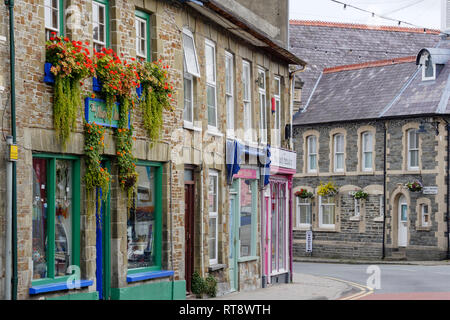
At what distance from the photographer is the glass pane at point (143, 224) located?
15.1m

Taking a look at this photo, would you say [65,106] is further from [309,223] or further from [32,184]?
[309,223]

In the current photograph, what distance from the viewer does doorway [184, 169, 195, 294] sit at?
57.3ft

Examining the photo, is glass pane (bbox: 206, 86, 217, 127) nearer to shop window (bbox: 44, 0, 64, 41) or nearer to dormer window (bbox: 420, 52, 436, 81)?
shop window (bbox: 44, 0, 64, 41)

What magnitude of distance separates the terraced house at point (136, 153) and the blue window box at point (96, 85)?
0.05 ft

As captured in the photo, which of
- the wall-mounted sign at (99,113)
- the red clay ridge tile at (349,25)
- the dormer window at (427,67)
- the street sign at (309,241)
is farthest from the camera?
the red clay ridge tile at (349,25)

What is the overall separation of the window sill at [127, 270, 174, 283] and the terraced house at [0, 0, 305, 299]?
0.14ft

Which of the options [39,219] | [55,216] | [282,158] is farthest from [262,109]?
[39,219]

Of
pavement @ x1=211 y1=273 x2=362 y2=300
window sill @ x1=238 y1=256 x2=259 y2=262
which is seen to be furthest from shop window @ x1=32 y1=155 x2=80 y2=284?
window sill @ x1=238 y1=256 x2=259 y2=262

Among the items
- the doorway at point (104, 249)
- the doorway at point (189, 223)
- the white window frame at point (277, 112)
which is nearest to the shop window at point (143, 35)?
the doorway at point (104, 249)

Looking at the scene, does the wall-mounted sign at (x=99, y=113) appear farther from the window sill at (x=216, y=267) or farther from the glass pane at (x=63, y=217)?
the window sill at (x=216, y=267)

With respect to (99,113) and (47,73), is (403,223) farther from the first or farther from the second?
(47,73)

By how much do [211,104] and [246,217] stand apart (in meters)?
3.58

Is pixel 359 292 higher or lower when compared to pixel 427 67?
lower

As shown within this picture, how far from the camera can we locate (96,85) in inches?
532
